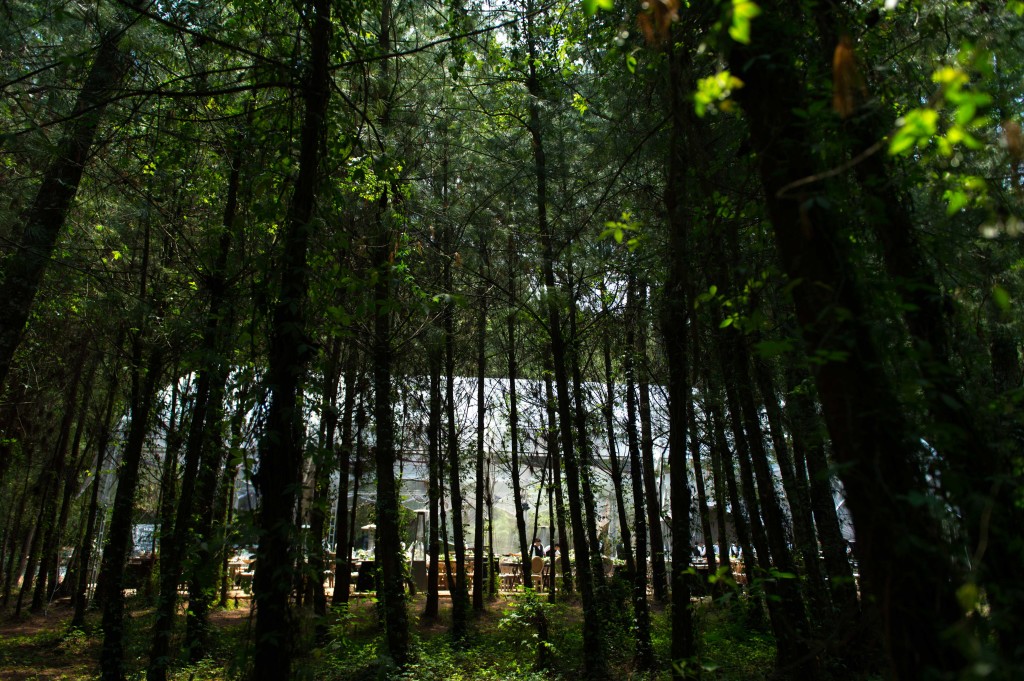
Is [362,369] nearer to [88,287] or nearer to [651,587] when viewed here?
[88,287]

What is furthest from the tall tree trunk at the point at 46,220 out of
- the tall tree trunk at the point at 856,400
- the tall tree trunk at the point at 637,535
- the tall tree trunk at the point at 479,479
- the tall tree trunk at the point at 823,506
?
the tall tree trunk at the point at 479,479

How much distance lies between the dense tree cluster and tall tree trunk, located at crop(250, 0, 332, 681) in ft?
0.06

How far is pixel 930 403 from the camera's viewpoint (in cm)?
244

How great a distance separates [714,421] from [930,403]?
707cm

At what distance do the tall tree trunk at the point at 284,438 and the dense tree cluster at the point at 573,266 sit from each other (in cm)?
2

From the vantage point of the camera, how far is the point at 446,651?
1004cm

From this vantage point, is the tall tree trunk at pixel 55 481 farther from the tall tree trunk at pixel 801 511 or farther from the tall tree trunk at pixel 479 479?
the tall tree trunk at pixel 801 511

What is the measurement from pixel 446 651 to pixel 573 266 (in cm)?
614

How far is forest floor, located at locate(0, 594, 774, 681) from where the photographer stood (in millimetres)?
8234

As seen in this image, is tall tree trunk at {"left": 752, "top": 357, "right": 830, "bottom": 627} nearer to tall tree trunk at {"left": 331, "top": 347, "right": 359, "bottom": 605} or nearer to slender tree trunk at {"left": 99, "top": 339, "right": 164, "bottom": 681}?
tall tree trunk at {"left": 331, "top": 347, "right": 359, "bottom": 605}

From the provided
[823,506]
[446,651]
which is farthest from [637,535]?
[823,506]

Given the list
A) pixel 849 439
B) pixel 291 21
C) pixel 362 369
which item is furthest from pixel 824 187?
pixel 362 369

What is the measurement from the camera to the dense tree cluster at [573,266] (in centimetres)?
207

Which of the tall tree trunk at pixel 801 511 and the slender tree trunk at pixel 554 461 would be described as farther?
Answer: the slender tree trunk at pixel 554 461
